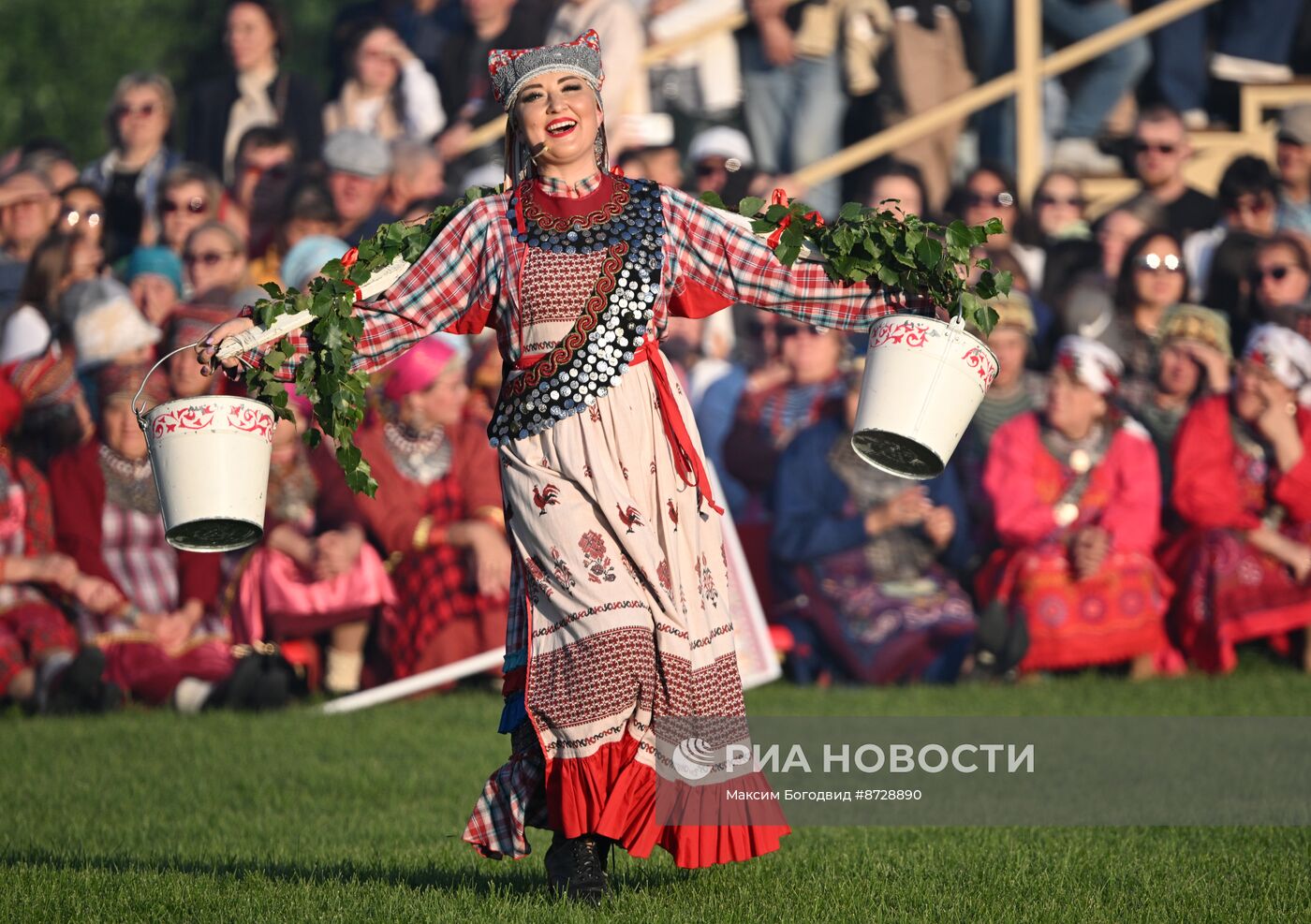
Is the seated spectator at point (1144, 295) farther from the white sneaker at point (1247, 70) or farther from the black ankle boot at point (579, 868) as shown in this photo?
the black ankle boot at point (579, 868)

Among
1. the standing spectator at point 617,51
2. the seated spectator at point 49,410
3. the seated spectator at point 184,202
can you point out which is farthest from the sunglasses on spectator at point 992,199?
the seated spectator at point 49,410

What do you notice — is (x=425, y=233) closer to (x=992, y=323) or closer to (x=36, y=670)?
(x=992, y=323)

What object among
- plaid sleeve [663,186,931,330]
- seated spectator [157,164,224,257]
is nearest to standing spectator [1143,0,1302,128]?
seated spectator [157,164,224,257]

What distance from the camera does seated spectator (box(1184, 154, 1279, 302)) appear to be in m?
10.3

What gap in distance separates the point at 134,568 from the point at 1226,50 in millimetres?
6746

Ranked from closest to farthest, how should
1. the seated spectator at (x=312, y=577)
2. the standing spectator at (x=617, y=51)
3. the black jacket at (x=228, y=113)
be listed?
the seated spectator at (x=312, y=577) → the standing spectator at (x=617, y=51) → the black jacket at (x=228, y=113)

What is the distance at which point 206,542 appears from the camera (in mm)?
4891

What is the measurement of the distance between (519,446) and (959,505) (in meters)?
5.38

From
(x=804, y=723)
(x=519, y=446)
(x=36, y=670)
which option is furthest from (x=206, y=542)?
(x=36, y=670)

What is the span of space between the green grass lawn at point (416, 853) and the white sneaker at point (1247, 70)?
4198 mm

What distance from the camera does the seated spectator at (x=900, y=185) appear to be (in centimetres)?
1059

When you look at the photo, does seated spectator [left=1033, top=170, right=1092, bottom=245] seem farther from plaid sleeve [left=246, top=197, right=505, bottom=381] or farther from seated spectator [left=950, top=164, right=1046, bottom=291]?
plaid sleeve [left=246, top=197, right=505, bottom=381]

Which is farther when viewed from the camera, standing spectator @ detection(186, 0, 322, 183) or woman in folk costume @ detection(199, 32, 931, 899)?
standing spectator @ detection(186, 0, 322, 183)

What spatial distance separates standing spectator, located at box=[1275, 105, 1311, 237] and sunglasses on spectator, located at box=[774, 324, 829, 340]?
2645mm
